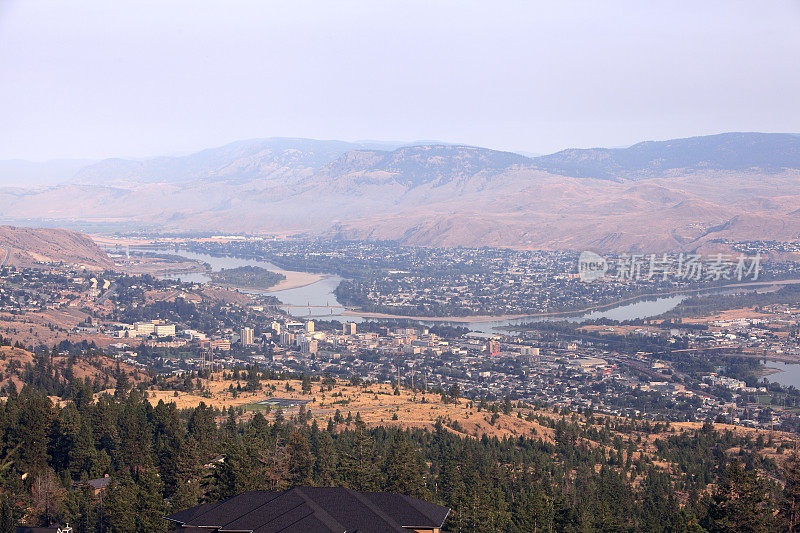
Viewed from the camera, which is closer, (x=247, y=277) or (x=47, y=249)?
(x=247, y=277)

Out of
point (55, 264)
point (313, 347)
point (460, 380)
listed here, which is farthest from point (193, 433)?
point (55, 264)

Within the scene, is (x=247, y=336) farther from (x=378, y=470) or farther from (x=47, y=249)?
(x=47, y=249)

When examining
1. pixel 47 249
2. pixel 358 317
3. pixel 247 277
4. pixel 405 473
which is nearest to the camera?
pixel 405 473

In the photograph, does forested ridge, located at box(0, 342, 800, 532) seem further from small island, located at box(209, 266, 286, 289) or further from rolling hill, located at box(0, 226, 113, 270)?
rolling hill, located at box(0, 226, 113, 270)

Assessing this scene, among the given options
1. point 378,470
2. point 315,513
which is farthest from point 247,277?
point 315,513

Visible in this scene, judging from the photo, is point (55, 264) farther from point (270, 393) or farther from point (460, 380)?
point (270, 393)

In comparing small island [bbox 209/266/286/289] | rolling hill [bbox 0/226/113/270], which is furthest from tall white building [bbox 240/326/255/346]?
rolling hill [bbox 0/226/113/270]

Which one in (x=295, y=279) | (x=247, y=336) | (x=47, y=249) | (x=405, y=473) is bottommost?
(x=295, y=279)
